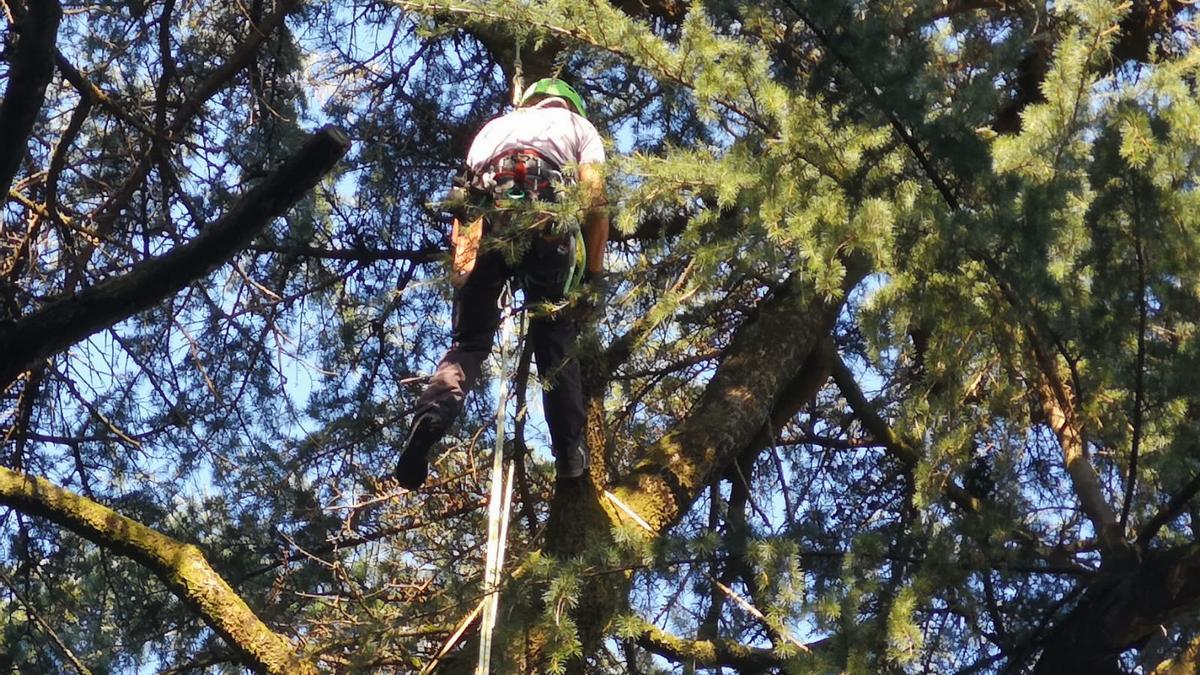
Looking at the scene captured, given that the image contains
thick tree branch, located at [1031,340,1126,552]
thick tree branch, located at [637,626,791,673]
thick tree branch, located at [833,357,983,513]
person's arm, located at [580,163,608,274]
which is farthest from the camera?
thick tree branch, located at [833,357,983,513]

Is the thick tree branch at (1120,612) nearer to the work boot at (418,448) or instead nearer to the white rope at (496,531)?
the white rope at (496,531)

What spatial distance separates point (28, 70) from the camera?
2.74 m

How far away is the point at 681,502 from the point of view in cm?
467

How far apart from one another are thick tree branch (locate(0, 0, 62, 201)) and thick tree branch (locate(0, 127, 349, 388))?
34 cm

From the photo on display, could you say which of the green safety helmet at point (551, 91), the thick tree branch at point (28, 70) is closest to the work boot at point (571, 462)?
the green safety helmet at point (551, 91)

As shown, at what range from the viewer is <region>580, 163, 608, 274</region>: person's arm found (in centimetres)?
394

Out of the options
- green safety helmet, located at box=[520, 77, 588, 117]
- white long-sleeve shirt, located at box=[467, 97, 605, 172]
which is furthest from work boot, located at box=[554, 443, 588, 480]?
green safety helmet, located at box=[520, 77, 588, 117]

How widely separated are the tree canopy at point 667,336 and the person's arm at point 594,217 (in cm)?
6

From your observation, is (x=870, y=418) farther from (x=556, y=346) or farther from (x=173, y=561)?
(x=173, y=561)

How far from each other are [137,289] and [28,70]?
0.47 m

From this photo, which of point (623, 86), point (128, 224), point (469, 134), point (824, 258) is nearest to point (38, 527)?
point (128, 224)

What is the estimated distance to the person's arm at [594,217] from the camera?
155 inches

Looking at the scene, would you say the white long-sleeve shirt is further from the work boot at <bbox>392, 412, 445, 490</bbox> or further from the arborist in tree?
the work boot at <bbox>392, 412, 445, 490</bbox>

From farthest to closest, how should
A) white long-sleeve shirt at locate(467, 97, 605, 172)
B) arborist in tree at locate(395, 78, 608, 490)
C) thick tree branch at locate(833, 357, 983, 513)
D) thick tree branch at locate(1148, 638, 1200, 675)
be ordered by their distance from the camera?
thick tree branch at locate(833, 357, 983, 513), white long-sleeve shirt at locate(467, 97, 605, 172), arborist in tree at locate(395, 78, 608, 490), thick tree branch at locate(1148, 638, 1200, 675)
